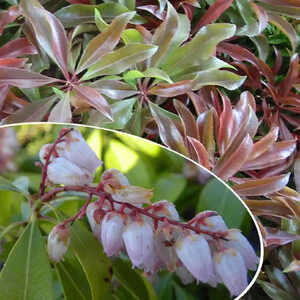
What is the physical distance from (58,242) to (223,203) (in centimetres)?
24

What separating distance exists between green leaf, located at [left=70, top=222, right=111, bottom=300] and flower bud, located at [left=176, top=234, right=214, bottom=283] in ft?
0.37

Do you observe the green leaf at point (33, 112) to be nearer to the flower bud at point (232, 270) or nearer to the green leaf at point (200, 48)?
the green leaf at point (200, 48)

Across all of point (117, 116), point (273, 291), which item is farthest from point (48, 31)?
point (273, 291)

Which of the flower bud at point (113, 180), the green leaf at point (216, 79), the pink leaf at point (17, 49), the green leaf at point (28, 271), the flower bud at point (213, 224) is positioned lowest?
the green leaf at point (28, 271)

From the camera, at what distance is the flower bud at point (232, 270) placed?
0.69m

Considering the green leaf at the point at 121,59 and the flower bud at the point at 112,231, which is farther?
the green leaf at the point at 121,59

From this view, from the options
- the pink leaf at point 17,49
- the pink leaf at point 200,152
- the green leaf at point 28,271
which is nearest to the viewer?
the green leaf at point 28,271

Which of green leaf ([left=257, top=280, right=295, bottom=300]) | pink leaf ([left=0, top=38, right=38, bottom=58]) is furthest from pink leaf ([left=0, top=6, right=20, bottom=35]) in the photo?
green leaf ([left=257, top=280, right=295, bottom=300])

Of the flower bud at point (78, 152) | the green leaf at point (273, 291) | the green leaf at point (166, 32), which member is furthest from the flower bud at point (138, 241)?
the green leaf at point (166, 32)

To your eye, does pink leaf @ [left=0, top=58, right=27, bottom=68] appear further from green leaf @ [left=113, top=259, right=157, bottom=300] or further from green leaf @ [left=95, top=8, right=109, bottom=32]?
green leaf @ [left=113, top=259, right=157, bottom=300]

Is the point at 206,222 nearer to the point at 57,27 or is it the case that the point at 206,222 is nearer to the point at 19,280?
the point at 19,280

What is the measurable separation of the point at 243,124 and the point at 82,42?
0.36m

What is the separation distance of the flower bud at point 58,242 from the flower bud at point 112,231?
0.17ft

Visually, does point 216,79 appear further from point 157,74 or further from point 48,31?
point 48,31
